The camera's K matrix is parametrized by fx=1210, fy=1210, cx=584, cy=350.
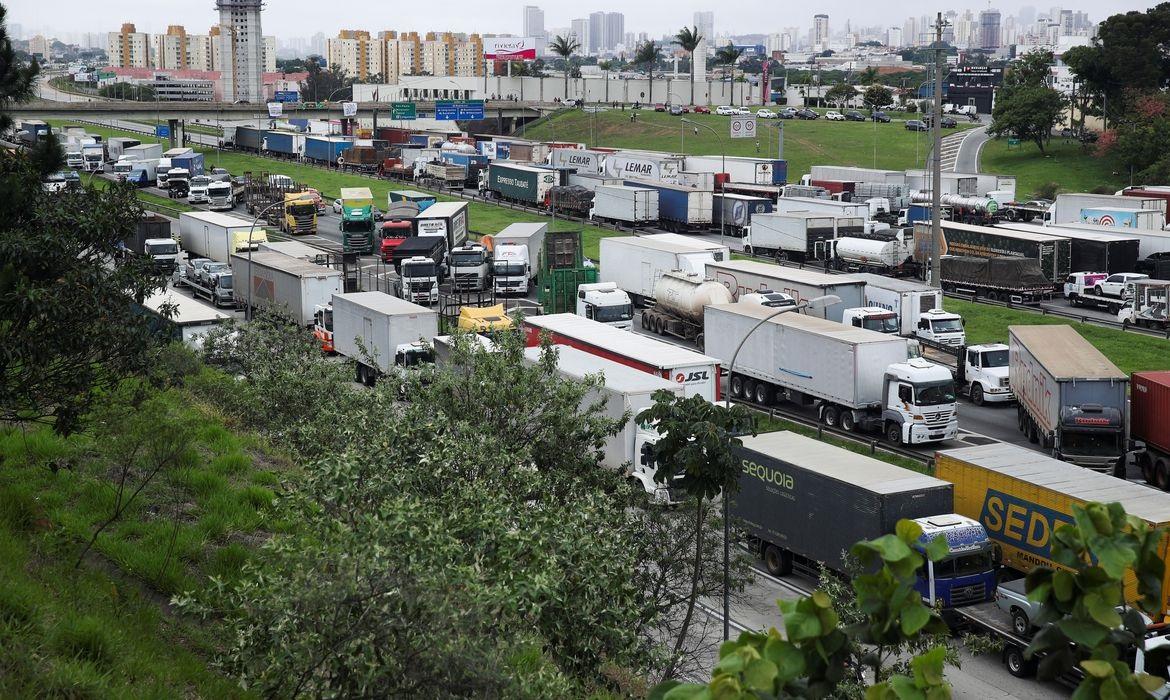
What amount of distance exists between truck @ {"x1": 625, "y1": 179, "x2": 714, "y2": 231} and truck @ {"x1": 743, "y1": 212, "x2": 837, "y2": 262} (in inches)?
311

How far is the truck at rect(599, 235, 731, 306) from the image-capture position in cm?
5050

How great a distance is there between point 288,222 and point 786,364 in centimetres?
4762

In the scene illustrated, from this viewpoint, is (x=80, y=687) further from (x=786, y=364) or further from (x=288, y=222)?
(x=288, y=222)

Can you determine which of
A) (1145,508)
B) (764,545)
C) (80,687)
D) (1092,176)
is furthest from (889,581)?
(1092,176)

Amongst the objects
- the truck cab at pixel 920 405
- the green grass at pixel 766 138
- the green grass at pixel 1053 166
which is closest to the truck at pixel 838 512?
the truck cab at pixel 920 405

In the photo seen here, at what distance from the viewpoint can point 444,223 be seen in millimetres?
60844

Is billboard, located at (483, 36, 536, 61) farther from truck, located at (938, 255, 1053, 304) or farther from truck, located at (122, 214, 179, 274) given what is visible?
truck, located at (938, 255, 1053, 304)

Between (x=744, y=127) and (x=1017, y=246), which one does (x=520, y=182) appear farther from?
(x=1017, y=246)

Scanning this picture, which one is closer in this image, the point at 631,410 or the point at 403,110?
the point at 631,410

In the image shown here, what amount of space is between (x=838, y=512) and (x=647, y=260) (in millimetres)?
30104

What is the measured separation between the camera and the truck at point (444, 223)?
60688mm

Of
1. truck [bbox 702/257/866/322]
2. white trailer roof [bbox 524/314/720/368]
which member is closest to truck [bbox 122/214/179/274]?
truck [bbox 702/257/866/322]

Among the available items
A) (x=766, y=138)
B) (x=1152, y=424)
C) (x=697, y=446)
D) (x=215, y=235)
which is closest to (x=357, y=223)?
(x=215, y=235)

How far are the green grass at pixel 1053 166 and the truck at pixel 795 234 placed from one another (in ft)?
110
